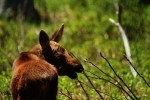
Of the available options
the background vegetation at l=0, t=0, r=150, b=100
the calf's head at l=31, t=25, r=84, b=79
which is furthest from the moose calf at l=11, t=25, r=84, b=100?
the background vegetation at l=0, t=0, r=150, b=100

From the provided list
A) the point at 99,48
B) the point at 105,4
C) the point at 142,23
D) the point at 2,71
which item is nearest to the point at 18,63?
the point at 2,71

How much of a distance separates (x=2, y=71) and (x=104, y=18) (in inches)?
153

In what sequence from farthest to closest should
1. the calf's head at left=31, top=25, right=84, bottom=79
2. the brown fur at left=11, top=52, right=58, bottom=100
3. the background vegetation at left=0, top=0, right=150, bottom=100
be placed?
1. the background vegetation at left=0, top=0, right=150, bottom=100
2. the calf's head at left=31, top=25, right=84, bottom=79
3. the brown fur at left=11, top=52, right=58, bottom=100

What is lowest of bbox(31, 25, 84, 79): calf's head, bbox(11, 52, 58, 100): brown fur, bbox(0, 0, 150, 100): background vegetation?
bbox(11, 52, 58, 100): brown fur

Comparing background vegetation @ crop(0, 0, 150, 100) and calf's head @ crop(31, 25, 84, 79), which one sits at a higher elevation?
background vegetation @ crop(0, 0, 150, 100)

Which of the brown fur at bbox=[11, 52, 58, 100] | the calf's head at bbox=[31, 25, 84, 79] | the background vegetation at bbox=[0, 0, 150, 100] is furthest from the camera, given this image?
the background vegetation at bbox=[0, 0, 150, 100]

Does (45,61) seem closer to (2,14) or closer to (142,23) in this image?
(142,23)

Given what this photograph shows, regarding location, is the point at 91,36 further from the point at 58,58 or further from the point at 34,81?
the point at 34,81

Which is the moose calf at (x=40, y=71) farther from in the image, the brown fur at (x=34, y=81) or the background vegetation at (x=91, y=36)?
the background vegetation at (x=91, y=36)

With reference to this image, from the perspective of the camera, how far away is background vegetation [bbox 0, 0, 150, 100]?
9.06 meters

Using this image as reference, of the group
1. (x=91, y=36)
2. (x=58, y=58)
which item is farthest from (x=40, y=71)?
(x=91, y=36)

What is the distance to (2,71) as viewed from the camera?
9.55 m

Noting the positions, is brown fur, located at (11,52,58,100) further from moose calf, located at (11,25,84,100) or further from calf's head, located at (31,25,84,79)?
calf's head, located at (31,25,84,79)

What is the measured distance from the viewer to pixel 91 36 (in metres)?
12.3
